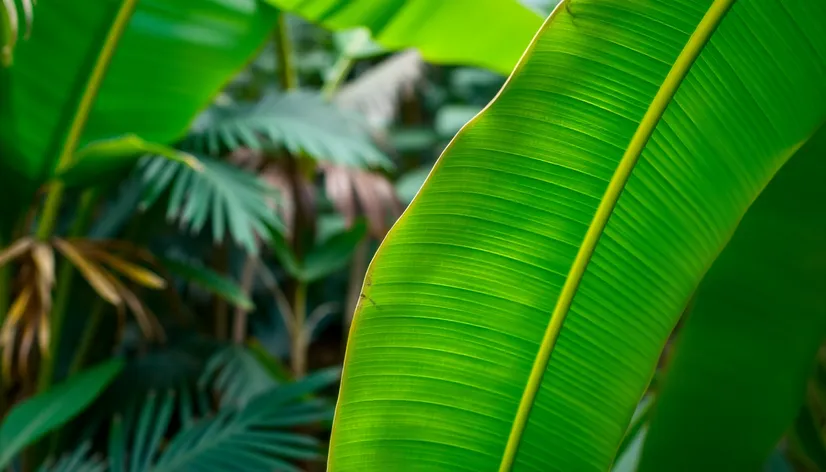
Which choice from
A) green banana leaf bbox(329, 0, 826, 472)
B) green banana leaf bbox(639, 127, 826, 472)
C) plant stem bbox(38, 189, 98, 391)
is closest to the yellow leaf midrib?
green banana leaf bbox(329, 0, 826, 472)

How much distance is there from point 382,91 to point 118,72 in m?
0.62

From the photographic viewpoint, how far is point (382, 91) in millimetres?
1245

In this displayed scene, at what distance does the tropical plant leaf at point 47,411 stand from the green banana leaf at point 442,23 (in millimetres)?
481

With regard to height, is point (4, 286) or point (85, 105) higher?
point (85, 105)

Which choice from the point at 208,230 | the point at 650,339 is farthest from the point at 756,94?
the point at 208,230

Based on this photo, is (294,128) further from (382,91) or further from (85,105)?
(382,91)

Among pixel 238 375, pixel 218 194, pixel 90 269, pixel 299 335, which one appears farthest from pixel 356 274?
pixel 90 269

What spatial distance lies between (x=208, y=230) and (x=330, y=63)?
0.61 metres

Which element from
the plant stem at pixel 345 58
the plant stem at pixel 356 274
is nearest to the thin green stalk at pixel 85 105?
the plant stem at pixel 345 58

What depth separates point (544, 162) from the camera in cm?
31

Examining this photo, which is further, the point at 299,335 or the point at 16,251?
the point at 299,335

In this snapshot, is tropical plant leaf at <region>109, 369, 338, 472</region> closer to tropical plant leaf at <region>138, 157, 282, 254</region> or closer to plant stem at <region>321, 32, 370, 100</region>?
tropical plant leaf at <region>138, 157, 282, 254</region>

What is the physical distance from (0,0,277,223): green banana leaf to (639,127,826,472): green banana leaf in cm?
59

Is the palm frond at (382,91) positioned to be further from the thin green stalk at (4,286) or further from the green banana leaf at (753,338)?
the green banana leaf at (753,338)
